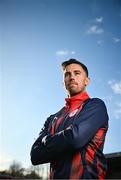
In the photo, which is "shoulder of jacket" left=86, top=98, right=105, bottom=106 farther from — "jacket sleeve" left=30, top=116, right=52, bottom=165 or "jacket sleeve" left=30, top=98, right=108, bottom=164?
"jacket sleeve" left=30, top=116, right=52, bottom=165

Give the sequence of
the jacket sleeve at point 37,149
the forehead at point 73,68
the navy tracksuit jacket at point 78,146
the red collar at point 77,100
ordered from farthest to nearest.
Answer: the forehead at point 73,68, the red collar at point 77,100, the jacket sleeve at point 37,149, the navy tracksuit jacket at point 78,146

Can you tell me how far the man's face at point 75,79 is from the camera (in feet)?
7.74

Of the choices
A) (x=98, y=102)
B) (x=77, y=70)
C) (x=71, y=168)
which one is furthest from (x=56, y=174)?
(x=77, y=70)

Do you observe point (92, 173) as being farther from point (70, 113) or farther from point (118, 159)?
point (118, 159)

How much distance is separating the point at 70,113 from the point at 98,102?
0.72ft

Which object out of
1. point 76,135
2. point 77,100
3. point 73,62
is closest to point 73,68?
point 73,62

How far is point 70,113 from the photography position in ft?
7.52

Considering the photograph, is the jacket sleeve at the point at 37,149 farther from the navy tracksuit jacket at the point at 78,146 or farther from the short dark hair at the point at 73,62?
the short dark hair at the point at 73,62

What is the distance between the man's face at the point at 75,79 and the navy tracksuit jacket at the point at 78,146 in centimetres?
16

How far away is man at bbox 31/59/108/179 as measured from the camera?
2.00m

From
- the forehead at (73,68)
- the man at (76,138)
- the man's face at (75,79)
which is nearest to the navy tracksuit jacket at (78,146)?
the man at (76,138)

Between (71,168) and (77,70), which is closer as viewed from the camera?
(71,168)

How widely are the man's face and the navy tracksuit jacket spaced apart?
16 centimetres

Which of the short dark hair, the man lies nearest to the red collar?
the man
